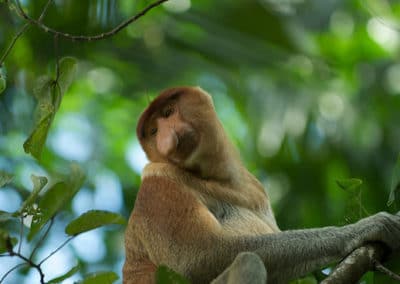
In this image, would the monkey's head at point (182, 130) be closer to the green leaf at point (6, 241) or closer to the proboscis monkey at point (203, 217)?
the proboscis monkey at point (203, 217)

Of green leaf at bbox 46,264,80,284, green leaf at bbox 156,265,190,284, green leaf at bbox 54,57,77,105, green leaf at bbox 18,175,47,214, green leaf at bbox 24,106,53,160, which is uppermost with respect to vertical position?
green leaf at bbox 54,57,77,105

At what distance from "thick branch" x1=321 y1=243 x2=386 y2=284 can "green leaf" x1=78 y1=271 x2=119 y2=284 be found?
2.66 ft

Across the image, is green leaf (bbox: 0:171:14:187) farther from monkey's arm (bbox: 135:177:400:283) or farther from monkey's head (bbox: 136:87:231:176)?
monkey's head (bbox: 136:87:231:176)

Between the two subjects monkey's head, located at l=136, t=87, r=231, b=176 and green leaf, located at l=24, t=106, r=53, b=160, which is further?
monkey's head, located at l=136, t=87, r=231, b=176

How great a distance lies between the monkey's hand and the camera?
353cm

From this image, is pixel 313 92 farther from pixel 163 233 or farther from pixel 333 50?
pixel 163 233

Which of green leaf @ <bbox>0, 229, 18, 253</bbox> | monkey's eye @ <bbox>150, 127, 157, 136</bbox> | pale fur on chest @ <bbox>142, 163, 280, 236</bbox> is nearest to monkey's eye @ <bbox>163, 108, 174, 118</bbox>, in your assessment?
monkey's eye @ <bbox>150, 127, 157, 136</bbox>

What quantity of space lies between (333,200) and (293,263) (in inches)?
149

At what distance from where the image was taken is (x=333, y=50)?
32.6 feet

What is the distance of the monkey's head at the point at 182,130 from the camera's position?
4.19m

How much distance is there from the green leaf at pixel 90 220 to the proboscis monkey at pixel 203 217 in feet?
3.43

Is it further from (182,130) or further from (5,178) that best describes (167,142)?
(5,178)

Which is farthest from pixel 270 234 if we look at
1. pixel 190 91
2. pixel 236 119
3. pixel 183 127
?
pixel 236 119

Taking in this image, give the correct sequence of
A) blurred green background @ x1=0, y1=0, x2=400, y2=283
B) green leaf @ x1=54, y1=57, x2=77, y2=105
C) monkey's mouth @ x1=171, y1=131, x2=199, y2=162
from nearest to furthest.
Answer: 1. green leaf @ x1=54, y1=57, x2=77, y2=105
2. monkey's mouth @ x1=171, y1=131, x2=199, y2=162
3. blurred green background @ x1=0, y1=0, x2=400, y2=283
